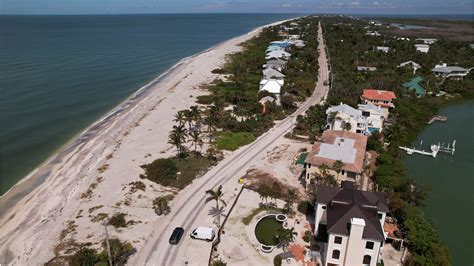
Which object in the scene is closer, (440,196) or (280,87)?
(440,196)

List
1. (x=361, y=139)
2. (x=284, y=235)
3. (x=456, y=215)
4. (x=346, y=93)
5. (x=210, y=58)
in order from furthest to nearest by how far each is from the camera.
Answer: (x=210, y=58) → (x=346, y=93) → (x=361, y=139) → (x=456, y=215) → (x=284, y=235)

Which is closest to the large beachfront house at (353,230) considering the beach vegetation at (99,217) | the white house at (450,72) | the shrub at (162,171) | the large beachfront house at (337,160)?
the large beachfront house at (337,160)

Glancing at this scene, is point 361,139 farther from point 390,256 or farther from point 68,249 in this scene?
point 68,249

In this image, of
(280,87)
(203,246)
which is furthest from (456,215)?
(280,87)

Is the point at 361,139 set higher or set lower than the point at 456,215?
higher

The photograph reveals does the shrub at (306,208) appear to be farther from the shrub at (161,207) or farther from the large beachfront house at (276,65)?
the large beachfront house at (276,65)

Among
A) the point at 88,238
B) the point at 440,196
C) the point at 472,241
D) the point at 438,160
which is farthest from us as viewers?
the point at 438,160

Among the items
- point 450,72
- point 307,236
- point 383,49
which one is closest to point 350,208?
point 307,236

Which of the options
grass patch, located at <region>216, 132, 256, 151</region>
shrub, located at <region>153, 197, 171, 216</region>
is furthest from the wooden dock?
shrub, located at <region>153, 197, 171, 216</region>
